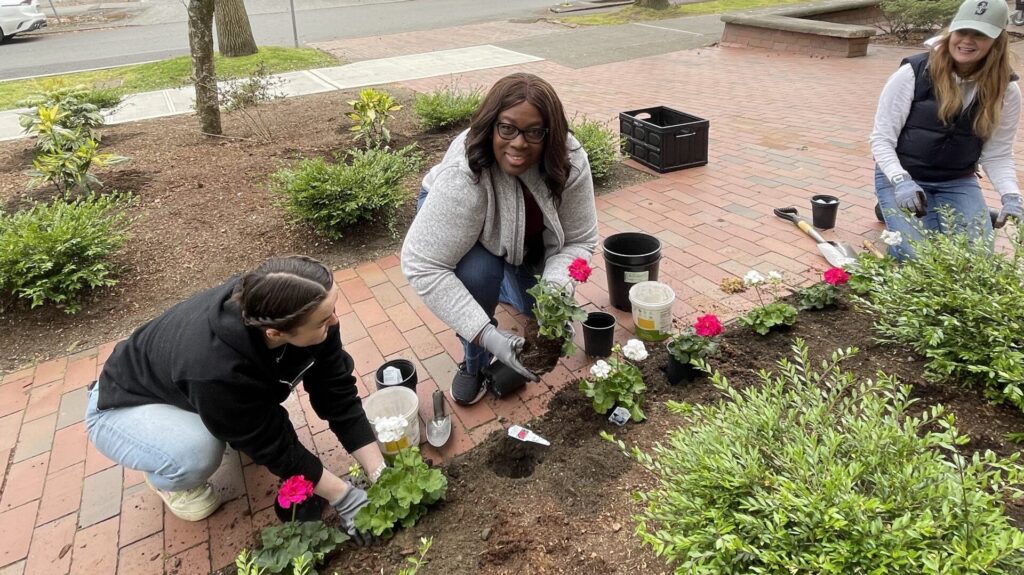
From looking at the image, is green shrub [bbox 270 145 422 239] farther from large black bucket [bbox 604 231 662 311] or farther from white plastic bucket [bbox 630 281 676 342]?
white plastic bucket [bbox 630 281 676 342]

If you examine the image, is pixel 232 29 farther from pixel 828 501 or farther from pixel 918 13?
pixel 918 13

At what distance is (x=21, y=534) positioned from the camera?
1.99m

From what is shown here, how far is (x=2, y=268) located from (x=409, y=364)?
229 centimetres

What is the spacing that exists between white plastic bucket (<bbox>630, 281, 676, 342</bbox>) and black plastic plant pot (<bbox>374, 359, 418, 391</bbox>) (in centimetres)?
109

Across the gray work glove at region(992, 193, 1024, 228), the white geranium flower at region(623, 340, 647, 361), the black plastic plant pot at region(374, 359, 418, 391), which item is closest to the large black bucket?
the white geranium flower at region(623, 340, 647, 361)

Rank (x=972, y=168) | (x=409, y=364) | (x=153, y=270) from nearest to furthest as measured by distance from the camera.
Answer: (x=409, y=364)
(x=972, y=168)
(x=153, y=270)

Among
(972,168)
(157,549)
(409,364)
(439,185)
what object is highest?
(439,185)

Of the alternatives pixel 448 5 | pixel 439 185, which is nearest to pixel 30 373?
pixel 439 185

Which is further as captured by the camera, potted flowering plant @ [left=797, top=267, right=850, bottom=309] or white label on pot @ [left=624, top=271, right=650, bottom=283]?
white label on pot @ [left=624, top=271, right=650, bottom=283]

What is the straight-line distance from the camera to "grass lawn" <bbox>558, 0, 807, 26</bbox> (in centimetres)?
1323

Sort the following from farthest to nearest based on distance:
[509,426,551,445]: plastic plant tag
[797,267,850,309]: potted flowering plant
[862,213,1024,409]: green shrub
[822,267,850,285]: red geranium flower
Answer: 1. [797,267,850,309]: potted flowering plant
2. [822,267,850,285]: red geranium flower
3. [509,426,551,445]: plastic plant tag
4. [862,213,1024,409]: green shrub

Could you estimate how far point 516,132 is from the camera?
1.99 meters

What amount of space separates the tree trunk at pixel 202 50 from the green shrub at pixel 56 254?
2379 millimetres

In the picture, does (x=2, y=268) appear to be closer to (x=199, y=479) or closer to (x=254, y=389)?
(x=199, y=479)
